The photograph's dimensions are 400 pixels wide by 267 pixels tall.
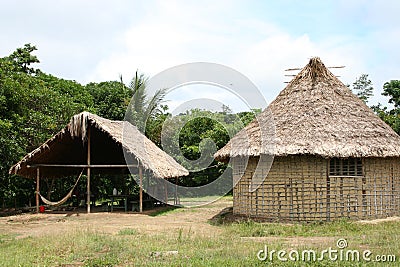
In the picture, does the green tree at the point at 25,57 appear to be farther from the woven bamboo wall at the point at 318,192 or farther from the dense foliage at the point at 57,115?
the woven bamboo wall at the point at 318,192

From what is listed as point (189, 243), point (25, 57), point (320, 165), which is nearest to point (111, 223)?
point (189, 243)

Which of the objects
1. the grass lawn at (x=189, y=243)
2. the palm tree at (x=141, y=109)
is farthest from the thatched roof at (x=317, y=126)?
the palm tree at (x=141, y=109)

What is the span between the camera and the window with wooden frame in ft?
39.0

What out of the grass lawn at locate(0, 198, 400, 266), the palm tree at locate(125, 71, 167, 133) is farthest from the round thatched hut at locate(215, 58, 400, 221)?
the palm tree at locate(125, 71, 167, 133)

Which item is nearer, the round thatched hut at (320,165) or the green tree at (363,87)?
the round thatched hut at (320,165)

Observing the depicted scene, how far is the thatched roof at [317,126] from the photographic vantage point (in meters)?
11.7

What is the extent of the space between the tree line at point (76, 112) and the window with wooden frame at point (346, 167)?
23.7 ft

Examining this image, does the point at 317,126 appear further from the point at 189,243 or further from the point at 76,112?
the point at 76,112

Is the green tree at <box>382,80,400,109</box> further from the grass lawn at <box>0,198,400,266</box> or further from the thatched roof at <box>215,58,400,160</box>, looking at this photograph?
the grass lawn at <box>0,198,400,266</box>

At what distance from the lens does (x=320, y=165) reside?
11.8 m

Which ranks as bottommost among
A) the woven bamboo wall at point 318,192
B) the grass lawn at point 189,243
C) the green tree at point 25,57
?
the grass lawn at point 189,243

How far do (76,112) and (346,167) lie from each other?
11803 mm

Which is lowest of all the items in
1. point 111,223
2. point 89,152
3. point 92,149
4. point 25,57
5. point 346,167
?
point 111,223

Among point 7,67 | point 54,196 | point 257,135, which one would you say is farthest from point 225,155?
point 54,196
